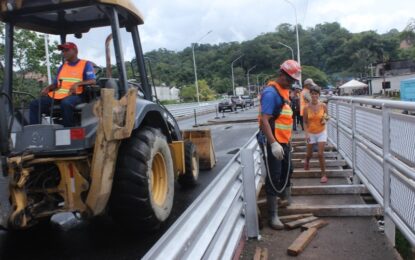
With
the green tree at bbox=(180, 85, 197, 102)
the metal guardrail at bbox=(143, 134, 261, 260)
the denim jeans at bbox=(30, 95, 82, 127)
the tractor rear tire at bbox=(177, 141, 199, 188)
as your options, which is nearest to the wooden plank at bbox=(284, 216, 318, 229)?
the metal guardrail at bbox=(143, 134, 261, 260)

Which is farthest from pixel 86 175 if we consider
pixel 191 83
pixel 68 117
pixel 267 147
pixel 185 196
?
pixel 191 83

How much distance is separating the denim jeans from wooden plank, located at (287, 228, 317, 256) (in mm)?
2673

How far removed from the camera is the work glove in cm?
557

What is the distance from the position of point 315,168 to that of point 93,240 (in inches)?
226

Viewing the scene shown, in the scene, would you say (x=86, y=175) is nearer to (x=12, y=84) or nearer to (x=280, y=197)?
(x=12, y=84)

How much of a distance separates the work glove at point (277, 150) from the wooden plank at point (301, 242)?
3.11 ft

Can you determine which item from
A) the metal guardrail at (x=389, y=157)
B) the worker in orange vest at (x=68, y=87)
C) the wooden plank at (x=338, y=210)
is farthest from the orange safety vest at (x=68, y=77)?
the wooden plank at (x=338, y=210)

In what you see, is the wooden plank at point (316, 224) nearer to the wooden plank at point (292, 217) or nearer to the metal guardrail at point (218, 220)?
the wooden plank at point (292, 217)

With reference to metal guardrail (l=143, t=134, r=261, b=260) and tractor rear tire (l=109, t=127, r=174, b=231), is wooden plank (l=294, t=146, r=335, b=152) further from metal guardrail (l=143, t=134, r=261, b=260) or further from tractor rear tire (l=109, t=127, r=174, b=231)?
tractor rear tire (l=109, t=127, r=174, b=231)

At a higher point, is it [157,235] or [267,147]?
[267,147]

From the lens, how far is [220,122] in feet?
56.5

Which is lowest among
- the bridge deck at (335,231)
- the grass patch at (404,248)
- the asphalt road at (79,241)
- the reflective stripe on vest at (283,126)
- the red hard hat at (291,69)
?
the grass patch at (404,248)

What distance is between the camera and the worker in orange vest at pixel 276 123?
577 centimetres

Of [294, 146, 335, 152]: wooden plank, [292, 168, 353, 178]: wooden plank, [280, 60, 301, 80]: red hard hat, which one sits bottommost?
[292, 168, 353, 178]: wooden plank
